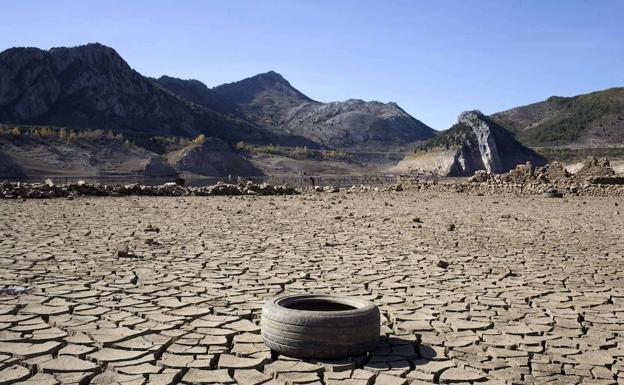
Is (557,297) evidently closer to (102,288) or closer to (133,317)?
(133,317)

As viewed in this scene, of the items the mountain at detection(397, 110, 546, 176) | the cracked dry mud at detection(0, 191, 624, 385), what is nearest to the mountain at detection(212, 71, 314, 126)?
the mountain at detection(397, 110, 546, 176)

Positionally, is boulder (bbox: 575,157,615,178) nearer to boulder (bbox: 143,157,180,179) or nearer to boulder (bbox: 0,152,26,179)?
boulder (bbox: 143,157,180,179)

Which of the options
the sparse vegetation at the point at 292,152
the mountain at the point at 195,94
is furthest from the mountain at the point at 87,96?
the mountain at the point at 195,94

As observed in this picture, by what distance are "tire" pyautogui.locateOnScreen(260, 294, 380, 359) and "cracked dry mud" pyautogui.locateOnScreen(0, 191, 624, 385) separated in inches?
4.0

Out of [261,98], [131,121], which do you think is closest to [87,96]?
[131,121]

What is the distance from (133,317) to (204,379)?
170cm

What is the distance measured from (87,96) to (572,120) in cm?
6941

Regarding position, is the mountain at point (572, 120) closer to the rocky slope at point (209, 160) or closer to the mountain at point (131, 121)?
the mountain at point (131, 121)

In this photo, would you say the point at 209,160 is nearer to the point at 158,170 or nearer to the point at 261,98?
the point at 158,170

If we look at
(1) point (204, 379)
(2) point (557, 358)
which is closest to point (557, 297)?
(2) point (557, 358)

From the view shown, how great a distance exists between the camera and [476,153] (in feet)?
183

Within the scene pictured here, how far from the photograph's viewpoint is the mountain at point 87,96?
75750 mm

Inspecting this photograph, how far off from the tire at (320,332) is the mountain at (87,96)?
69.7 m

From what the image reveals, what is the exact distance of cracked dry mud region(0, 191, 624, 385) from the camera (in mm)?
4125
